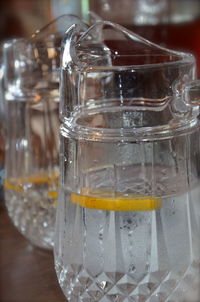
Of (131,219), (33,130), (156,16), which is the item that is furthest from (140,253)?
(156,16)

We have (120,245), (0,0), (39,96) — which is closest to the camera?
(120,245)

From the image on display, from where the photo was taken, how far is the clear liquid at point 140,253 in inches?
18.3

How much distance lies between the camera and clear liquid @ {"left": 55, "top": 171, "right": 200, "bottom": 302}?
47cm

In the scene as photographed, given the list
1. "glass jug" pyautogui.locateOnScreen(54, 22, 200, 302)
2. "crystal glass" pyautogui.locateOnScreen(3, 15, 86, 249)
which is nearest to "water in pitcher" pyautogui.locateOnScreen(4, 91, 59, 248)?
"crystal glass" pyautogui.locateOnScreen(3, 15, 86, 249)

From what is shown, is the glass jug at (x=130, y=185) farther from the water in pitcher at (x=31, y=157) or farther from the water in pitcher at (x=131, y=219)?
the water in pitcher at (x=31, y=157)

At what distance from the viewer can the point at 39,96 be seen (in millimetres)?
667

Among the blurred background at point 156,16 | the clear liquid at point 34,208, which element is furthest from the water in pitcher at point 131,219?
the blurred background at point 156,16

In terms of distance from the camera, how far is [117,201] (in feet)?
1.55

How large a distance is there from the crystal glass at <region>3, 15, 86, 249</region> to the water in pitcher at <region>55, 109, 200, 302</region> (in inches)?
6.0

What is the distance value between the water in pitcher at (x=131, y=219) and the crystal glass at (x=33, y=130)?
153 millimetres

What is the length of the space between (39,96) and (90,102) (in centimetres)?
15

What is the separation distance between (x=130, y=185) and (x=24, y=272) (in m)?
0.15

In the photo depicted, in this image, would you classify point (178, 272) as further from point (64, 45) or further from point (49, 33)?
point (49, 33)

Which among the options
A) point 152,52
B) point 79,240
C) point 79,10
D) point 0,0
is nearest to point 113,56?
point 152,52
